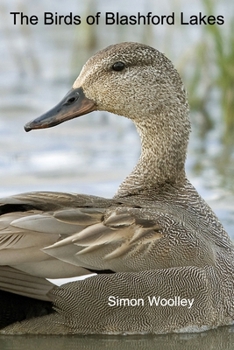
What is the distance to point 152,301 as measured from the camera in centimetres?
689

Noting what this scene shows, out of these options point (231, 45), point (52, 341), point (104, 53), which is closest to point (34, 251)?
point (52, 341)

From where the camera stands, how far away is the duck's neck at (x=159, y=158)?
8.12 meters

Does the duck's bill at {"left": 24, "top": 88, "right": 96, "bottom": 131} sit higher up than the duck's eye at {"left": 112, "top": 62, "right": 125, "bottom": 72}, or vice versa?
the duck's eye at {"left": 112, "top": 62, "right": 125, "bottom": 72}

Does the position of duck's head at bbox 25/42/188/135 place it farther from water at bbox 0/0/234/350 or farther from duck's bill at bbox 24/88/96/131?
water at bbox 0/0/234/350

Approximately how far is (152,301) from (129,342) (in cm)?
34

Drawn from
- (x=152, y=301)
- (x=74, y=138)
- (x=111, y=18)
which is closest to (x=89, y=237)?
(x=152, y=301)

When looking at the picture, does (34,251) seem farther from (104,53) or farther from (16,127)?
(16,127)

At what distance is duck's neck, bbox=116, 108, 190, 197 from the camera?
8.12 meters

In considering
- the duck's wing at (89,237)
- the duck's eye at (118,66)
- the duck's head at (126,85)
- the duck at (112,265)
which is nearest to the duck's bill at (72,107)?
the duck's head at (126,85)

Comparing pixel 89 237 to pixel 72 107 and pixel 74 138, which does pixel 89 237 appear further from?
pixel 74 138

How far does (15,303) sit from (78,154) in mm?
4868

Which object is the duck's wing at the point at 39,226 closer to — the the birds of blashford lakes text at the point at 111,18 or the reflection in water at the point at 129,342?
the reflection in water at the point at 129,342

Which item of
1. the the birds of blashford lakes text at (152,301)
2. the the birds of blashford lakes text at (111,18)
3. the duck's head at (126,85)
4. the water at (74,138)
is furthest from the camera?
the the birds of blashford lakes text at (111,18)

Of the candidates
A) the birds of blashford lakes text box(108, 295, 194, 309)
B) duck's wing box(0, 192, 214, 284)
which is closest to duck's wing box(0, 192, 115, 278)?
duck's wing box(0, 192, 214, 284)
